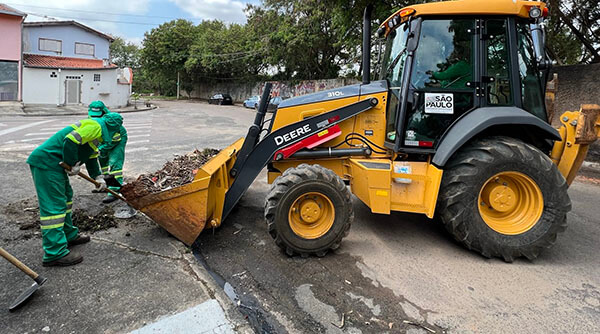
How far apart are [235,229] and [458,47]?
3257mm

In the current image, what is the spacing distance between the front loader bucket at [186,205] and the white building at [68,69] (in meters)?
24.6

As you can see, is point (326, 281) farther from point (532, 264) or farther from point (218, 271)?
point (532, 264)

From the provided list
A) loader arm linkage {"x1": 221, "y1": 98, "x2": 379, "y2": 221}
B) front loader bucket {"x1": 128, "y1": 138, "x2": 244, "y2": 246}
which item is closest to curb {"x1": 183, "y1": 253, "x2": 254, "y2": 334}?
front loader bucket {"x1": 128, "y1": 138, "x2": 244, "y2": 246}

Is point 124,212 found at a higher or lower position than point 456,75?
lower

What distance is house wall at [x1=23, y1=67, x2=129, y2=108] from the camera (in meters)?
23.2

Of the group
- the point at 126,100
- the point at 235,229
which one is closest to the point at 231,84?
the point at 126,100

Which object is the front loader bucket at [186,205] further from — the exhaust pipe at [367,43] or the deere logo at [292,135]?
the exhaust pipe at [367,43]

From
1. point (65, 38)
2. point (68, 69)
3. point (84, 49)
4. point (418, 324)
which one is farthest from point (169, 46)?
point (418, 324)

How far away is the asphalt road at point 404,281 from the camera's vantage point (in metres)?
2.62

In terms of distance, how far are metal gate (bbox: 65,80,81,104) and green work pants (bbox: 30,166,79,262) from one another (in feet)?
85.0

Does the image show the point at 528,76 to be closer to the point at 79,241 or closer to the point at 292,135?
the point at 292,135

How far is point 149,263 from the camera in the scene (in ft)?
10.8

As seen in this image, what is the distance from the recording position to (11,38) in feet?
73.6

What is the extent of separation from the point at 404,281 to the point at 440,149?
1389 mm
